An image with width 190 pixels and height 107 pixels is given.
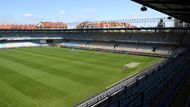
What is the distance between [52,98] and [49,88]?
2547 mm

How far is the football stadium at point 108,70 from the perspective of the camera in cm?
1047

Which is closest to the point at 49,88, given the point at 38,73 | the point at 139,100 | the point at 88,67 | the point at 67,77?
the point at 67,77

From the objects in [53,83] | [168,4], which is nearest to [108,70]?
[53,83]

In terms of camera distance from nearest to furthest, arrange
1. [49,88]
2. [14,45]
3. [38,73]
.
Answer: [49,88], [38,73], [14,45]

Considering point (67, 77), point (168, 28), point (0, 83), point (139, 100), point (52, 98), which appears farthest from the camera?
point (168, 28)

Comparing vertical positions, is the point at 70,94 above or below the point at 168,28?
below

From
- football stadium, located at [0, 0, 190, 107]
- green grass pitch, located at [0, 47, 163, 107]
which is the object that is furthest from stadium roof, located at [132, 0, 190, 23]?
green grass pitch, located at [0, 47, 163, 107]

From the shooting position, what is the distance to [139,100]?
27.8ft

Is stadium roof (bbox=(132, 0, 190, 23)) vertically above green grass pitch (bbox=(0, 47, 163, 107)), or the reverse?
stadium roof (bbox=(132, 0, 190, 23))

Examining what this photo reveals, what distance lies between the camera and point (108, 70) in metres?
25.9

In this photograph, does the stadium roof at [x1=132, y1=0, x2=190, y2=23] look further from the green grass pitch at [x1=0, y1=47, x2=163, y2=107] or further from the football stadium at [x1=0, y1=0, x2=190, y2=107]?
the green grass pitch at [x1=0, y1=47, x2=163, y2=107]

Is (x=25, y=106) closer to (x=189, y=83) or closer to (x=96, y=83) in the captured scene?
(x=96, y=83)

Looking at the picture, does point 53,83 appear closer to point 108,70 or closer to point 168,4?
point 108,70

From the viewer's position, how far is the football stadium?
10.5m
